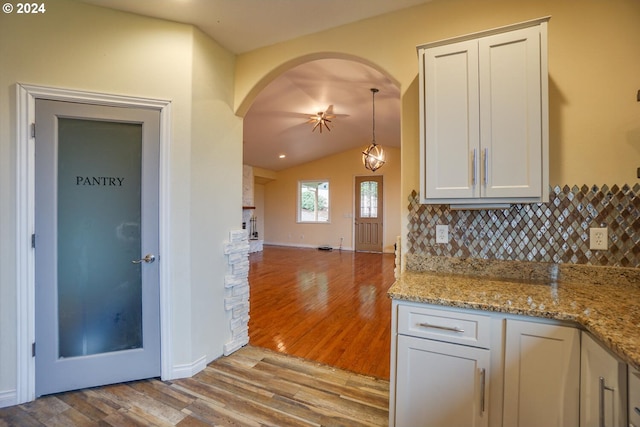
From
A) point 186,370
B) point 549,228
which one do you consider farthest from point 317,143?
point 549,228

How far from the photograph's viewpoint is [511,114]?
1410 mm

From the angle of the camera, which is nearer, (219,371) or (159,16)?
(159,16)

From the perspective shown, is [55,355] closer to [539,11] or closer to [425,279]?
[425,279]

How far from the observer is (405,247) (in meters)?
1.86

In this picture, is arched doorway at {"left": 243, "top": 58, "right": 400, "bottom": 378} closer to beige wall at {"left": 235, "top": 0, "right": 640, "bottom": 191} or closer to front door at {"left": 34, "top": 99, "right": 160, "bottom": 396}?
beige wall at {"left": 235, "top": 0, "right": 640, "bottom": 191}

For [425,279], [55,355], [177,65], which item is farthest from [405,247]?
[55,355]

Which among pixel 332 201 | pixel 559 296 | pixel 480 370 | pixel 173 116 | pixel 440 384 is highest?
pixel 173 116

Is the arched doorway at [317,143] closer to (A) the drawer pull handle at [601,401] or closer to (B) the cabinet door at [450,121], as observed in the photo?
(B) the cabinet door at [450,121]

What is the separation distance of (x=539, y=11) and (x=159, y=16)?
97.6 inches

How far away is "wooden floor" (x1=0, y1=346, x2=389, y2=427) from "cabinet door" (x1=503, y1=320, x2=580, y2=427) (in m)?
0.81

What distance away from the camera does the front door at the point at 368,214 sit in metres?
8.73

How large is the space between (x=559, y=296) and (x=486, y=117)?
939 millimetres

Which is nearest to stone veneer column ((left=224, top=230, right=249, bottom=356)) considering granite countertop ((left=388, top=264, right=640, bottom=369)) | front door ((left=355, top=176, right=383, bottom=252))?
granite countertop ((left=388, top=264, right=640, bottom=369))

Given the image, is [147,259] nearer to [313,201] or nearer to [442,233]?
[442,233]
